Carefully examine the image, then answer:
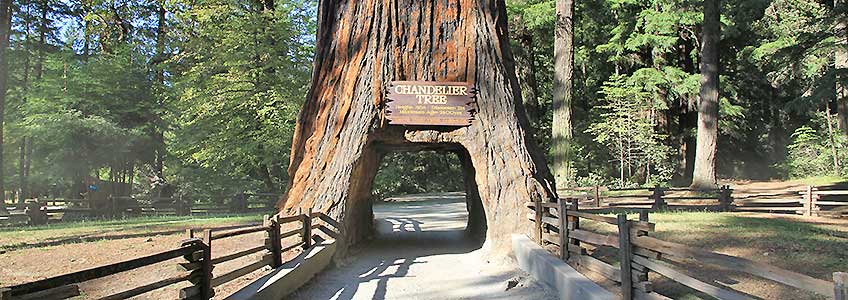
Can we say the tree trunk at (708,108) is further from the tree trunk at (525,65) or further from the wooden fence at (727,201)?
the tree trunk at (525,65)

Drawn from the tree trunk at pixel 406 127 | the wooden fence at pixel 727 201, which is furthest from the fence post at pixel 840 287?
the wooden fence at pixel 727 201

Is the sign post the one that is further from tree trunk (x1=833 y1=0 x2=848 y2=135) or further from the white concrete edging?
tree trunk (x1=833 y1=0 x2=848 y2=135)

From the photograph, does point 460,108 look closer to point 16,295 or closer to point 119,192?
point 16,295

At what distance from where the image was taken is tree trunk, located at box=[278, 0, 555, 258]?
1155 centimetres

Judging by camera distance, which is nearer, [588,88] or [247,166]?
[247,166]

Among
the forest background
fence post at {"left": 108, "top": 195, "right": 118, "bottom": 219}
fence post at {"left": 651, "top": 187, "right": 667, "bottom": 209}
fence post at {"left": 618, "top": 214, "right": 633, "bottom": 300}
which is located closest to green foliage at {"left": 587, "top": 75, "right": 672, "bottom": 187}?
the forest background

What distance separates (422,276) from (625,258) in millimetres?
4508

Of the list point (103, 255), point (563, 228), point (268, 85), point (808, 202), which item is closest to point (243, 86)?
point (268, 85)

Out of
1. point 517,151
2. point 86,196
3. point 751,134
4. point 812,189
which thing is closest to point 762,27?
point 751,134

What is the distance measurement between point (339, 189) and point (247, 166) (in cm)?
1566

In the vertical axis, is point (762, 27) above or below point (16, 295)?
above

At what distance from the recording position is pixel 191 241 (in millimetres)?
5809

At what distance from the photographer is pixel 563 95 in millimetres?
21344

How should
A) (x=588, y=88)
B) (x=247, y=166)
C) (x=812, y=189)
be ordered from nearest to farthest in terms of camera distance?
(x=812, y=189), (x=247, y=166), (x=588, y=88)
